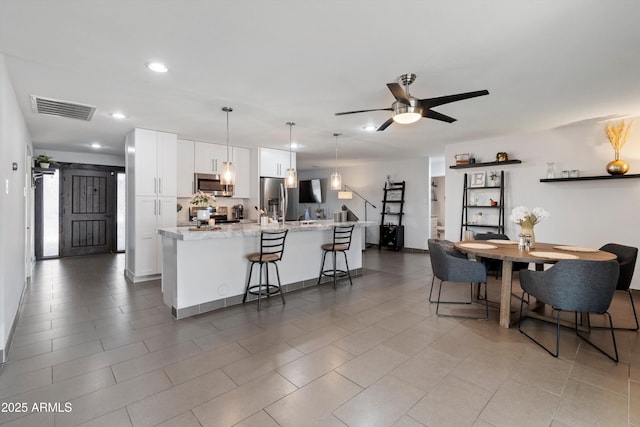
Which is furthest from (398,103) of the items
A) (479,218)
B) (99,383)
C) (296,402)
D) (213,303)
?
(479,218)

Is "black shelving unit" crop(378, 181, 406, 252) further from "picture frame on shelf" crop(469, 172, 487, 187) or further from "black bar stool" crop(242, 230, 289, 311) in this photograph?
"black bar stool" crop(242, 230, 289, 311)

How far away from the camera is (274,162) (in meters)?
6.63

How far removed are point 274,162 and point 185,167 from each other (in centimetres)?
182

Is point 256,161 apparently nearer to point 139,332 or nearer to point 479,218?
point 139,332

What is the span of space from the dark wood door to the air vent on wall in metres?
3.80

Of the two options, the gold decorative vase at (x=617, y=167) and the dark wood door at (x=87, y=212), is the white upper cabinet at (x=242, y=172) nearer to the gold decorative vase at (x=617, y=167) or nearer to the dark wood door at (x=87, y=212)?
the dark wood door at (x=87, y=212)

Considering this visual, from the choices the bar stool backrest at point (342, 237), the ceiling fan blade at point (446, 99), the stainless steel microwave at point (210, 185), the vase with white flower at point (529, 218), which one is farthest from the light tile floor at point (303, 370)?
the stainless steel microwave at point (210, 185)

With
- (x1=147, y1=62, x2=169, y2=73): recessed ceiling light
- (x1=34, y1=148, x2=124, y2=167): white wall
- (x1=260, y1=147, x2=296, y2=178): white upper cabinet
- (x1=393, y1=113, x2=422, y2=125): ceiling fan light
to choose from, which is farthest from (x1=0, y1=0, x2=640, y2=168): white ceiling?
(x1=34, y1=148, x2=124, y2=167): white wall

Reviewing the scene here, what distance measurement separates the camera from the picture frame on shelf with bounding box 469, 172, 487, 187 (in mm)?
5570

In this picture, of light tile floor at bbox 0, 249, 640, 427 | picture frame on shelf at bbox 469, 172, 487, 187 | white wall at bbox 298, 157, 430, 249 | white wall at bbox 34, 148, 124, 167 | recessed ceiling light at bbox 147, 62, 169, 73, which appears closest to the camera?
light tile floor at bbox 0, 249, 640, 427

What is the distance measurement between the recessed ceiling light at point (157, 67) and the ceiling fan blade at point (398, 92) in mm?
1947

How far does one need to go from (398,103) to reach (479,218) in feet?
12.6

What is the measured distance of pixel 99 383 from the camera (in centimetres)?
210

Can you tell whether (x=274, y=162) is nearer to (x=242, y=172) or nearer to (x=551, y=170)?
(x=242, y=172)
